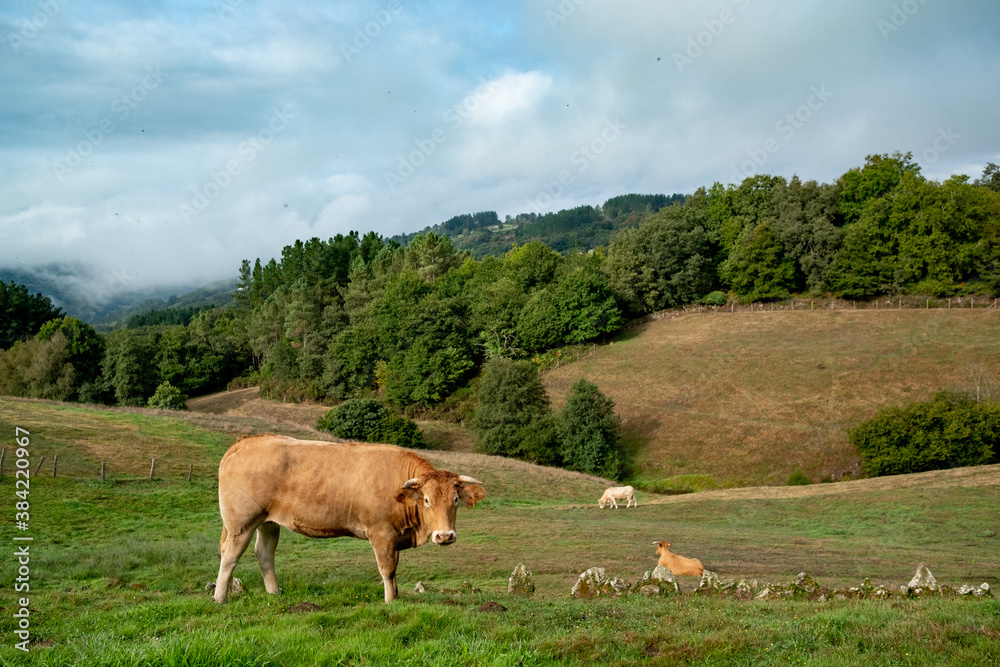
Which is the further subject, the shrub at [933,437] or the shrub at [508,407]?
the shrub at [508,407]

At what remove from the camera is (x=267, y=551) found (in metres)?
11.0

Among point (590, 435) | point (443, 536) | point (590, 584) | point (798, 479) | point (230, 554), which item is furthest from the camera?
point (590, 435)

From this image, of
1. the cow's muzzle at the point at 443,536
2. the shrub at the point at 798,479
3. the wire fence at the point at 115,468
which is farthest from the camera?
the shrub at the point at 798,479

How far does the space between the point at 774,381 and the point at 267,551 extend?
210 ft

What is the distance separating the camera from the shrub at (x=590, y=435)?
5712 centimetres

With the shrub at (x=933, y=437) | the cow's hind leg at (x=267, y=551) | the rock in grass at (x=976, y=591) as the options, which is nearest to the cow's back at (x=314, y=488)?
the cow's hind leg at (x=267, y=551)

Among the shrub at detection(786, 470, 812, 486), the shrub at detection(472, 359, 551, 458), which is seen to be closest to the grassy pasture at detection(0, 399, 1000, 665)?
the shrub at detection(786, 470, 812, 486)

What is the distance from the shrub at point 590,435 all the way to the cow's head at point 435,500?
47928 millimetres

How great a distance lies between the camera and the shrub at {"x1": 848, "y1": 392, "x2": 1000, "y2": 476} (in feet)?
145

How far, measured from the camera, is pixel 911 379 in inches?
2355

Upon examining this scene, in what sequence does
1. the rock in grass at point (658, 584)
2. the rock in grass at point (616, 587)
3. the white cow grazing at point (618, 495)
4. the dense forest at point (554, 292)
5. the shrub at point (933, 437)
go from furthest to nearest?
the dense forest at point (554, 292), the shrub at point (933, 437), the white cow grazing at point (618, 495), the rock in grass at point (616, 587), the rock in grass at point (658, 584)

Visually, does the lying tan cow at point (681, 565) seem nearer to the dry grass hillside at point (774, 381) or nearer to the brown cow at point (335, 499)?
the brown cow at point (335, 499)

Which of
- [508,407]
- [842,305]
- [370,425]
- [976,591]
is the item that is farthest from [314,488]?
[842,305]

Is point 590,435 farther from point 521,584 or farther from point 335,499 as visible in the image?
point 335,499
